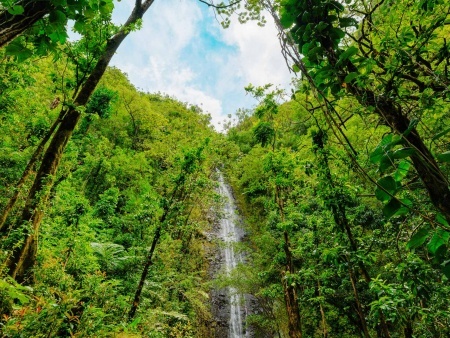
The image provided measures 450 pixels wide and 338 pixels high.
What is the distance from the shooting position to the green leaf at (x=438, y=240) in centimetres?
96

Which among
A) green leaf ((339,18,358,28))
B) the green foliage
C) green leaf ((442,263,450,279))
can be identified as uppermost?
the green foliage

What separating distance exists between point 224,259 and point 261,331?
545 centimetres

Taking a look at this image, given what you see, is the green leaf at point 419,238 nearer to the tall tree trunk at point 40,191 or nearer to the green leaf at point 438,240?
the green leaf at point 438,240

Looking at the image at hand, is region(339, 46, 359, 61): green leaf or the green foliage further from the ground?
the green foliage

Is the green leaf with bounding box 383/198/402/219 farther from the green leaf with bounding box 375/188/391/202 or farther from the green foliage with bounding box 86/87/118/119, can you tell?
the green foliage with bounding box 86/87/118/119

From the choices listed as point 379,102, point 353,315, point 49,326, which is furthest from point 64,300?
point 353,315

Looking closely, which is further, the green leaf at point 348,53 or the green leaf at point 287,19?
the green leaf at point 287,19

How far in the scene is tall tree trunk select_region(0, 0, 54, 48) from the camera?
115 cm

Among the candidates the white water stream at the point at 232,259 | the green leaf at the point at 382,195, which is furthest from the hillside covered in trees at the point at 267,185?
A: the white water stream at the point at 232,259

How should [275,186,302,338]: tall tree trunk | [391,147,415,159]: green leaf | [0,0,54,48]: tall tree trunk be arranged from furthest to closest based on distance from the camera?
[275,186,302,338]: tall tree trunk
[0,0,54,48]: tall tree trunk
[391,147,415,159]: green leaf

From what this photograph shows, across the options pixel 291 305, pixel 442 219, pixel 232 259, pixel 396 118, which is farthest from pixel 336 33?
pixel 232 259

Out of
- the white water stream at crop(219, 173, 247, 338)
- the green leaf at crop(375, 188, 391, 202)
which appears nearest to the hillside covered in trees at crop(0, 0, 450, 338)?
the green leaf at crop(375, 188, 391, 202)

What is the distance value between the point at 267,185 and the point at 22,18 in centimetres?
1082

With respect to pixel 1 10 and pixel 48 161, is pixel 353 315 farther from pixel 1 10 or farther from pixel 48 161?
pixel 1 10
